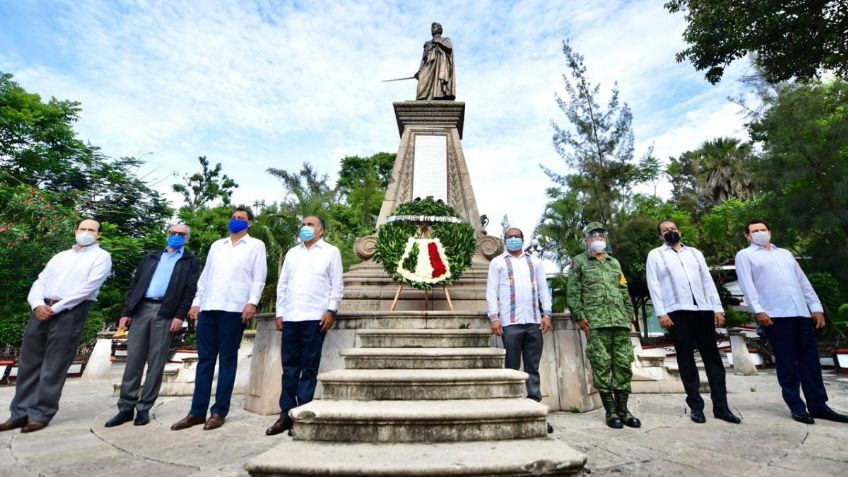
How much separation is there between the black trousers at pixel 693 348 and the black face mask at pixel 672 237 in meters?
0.75

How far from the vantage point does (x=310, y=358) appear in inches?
143

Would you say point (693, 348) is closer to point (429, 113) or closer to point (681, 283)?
point (681, 283)

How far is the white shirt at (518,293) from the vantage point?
3891 millimetres

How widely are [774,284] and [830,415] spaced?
1.26m

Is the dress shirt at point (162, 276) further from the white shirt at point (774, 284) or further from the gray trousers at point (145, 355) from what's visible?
the white shirt at point (774, 284)

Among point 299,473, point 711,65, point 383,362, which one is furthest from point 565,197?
point 299,473

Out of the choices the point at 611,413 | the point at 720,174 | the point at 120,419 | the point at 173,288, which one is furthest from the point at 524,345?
the point at 720,174

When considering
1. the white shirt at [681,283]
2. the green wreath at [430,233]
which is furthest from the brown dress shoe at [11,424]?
the white shirt at [681,283]

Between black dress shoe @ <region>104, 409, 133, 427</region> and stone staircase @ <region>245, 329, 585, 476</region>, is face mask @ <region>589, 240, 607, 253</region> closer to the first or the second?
stone staircase @ <region>245, 329, 585, 476</region>

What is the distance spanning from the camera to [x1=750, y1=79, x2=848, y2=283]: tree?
1088 centimetres

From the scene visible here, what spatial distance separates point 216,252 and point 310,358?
153 centimetres

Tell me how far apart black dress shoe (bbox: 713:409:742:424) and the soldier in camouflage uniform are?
884mm

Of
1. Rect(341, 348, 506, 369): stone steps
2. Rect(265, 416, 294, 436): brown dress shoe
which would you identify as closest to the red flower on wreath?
Rect(341, 348, 506, 369): stone steps

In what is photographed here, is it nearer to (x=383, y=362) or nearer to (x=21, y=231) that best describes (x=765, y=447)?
(x=383, y=362)
